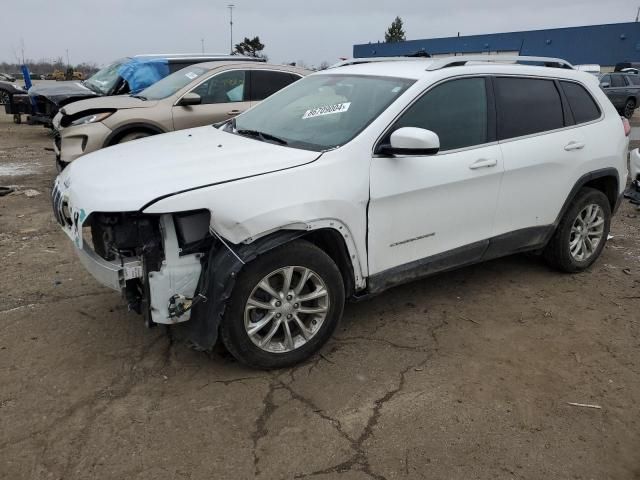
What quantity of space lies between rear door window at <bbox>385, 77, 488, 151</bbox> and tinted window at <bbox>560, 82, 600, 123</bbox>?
1031mm

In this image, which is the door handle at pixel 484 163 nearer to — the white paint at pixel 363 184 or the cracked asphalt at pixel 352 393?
the white paint at pixel 363 184

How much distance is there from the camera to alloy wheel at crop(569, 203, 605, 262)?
470cm

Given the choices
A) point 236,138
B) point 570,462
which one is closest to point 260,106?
point 236,138

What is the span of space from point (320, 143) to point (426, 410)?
1.69 m

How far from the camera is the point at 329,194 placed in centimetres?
310

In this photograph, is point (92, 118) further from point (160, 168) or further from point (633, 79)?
point (633, 79)

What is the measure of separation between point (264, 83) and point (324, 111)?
4367 mm

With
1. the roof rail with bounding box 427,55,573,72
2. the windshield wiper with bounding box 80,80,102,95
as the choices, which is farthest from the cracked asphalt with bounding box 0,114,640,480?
the windshield wiper with bounding box 80,80,102,95

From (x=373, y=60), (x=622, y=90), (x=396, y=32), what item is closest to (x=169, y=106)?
(x=373, y=60)

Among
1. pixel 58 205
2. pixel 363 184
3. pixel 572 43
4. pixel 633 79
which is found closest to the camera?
pixel 363 184

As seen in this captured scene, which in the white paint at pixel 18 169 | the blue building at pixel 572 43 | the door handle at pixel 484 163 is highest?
the blue building at pixel 572 43

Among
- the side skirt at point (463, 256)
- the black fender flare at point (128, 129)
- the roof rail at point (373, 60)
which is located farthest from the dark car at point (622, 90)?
the roof rail at point (373, 60)

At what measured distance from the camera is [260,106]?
4395 mm

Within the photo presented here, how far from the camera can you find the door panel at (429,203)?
3.34 m
